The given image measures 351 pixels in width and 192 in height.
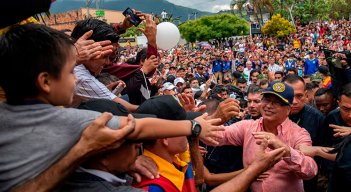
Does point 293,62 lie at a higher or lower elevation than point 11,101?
lower

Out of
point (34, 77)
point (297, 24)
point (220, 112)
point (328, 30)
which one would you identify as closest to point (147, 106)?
point (220, 112)

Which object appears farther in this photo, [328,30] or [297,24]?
[297,24]

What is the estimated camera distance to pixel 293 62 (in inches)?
636

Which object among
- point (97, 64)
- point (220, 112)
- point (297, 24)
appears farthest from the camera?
point (297, 24)

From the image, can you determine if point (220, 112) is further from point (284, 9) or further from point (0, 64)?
point (284, 9)

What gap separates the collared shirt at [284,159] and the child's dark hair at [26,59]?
1687 millimetres

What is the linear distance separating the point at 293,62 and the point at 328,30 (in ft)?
62.4

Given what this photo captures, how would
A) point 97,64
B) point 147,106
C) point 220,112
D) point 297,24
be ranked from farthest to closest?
point 297,24 → point 97,64 → point 220,112 → point 147,106

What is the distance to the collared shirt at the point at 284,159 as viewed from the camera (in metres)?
2.64

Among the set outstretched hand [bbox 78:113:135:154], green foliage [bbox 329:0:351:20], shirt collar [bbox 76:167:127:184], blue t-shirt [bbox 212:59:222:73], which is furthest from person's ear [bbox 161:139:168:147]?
green foliage [bbox 329:0:351:20]

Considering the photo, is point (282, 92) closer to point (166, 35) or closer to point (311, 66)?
point (166, 35)

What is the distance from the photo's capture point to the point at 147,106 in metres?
2.01

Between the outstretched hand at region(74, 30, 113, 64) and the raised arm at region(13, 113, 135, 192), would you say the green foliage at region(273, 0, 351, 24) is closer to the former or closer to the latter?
the outstretched hand at region(74, 30, 113, 64)

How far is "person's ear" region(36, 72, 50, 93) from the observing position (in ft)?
4.64
